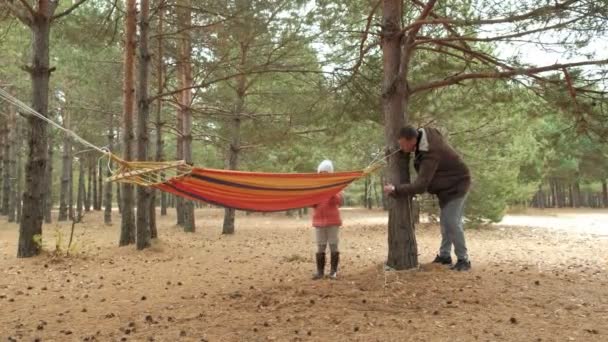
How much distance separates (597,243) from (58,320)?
32.6ft

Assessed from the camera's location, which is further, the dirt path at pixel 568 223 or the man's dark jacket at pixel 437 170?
the dirt path at pixel 568 223

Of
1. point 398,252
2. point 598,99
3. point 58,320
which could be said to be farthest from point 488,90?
point 58,320

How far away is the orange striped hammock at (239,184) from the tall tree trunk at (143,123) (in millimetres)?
3363

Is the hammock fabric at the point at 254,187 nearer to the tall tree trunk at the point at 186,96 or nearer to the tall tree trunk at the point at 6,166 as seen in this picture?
the tall tree trunk at the point at 186,96

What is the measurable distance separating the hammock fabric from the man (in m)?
0.53

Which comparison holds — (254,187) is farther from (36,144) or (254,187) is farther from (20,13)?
(20,13)

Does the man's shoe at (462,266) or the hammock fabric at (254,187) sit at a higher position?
the hammock fabric at (254,187)

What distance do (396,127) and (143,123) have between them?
15.0 ft

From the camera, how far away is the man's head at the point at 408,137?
437 centimetres

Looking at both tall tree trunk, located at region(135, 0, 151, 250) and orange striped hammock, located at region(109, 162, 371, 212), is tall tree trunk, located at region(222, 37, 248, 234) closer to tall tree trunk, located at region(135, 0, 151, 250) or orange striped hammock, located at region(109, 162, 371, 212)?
tall tree trunk, located at region(135, 0, 151, 250)

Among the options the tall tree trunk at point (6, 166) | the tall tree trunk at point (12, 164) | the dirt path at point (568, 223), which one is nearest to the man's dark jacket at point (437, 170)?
the dirt path at point (568, 223)

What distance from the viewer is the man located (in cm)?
434

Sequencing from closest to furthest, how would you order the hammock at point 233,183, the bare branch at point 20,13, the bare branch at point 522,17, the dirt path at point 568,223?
the bare branch at point 522,17, the hammock at point 233,183, the bare branch at point 20,13, the dirt path at point 568,223

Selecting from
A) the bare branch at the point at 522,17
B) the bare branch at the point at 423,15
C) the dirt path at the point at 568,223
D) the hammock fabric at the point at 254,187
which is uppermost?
the bare branch at the point at 423,15
